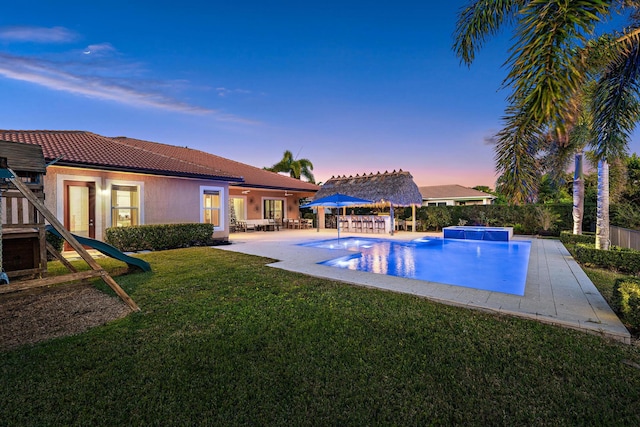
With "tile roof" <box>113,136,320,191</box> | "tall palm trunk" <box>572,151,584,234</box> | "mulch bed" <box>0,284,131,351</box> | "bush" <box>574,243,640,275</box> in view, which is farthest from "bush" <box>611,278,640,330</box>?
"tile roof" <box>113,136,320,191</box>

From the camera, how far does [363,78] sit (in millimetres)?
17156

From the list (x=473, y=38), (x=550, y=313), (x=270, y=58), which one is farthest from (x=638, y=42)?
(x=270, y=58)

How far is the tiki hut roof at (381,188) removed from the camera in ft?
67.6

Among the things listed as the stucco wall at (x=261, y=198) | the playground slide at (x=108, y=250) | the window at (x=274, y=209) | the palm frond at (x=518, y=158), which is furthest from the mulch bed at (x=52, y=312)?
the window at (x=274, y=209)

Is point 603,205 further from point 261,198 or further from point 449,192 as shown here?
point 449,192

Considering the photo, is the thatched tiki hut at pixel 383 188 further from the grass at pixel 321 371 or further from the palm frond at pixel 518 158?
the grass at pixel 321 371

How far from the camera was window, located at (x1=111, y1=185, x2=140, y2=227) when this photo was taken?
1284 centimetres

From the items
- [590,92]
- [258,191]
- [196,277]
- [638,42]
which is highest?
[638,42]

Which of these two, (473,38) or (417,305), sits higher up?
(473,38)

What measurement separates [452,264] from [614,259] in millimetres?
4320

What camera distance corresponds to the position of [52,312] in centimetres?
509

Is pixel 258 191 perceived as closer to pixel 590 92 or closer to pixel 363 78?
pixel 363 78

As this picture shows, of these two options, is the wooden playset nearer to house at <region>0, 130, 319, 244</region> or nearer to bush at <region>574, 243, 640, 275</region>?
house at <region>0, 130, 319, 244</region>

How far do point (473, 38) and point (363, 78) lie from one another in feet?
38.4
